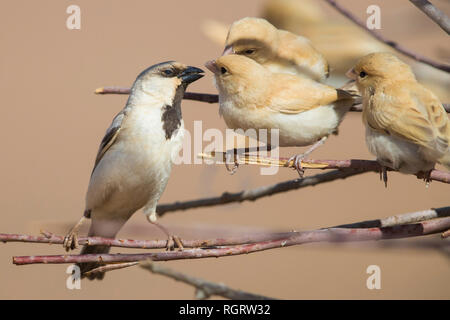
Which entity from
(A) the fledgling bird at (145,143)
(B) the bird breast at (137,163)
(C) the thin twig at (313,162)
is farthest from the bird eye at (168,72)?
(C) the thin twig at (313,162)

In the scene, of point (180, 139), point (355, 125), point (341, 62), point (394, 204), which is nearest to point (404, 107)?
point (341, 62)

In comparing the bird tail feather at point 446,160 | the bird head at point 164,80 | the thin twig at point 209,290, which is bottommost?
the thin twig at point 209,290

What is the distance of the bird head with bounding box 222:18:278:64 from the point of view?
5.96ft

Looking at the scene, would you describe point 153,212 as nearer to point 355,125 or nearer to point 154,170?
point 154,170

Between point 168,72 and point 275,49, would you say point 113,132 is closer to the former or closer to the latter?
point 168,72

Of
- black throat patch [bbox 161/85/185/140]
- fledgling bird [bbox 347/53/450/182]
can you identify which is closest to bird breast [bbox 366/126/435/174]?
fledgling bird [bbox 347/53/450/182]

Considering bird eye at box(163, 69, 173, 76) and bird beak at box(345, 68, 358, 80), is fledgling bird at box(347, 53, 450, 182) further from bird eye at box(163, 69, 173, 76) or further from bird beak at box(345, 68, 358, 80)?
bird eye at box(163, 69, 173, 76)

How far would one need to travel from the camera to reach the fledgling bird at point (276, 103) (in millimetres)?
1844

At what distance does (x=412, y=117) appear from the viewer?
65.7 inches

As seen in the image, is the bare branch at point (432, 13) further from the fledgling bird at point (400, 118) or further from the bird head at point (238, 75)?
the bird head at point (238, 75)

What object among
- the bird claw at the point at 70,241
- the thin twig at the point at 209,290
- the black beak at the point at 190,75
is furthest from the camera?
the black beak at the point at 190,75

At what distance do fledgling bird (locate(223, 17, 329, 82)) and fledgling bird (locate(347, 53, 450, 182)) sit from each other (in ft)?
0.52

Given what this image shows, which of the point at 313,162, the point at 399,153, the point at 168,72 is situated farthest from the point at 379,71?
the point at 168,72

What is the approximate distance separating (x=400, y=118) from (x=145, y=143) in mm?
658
